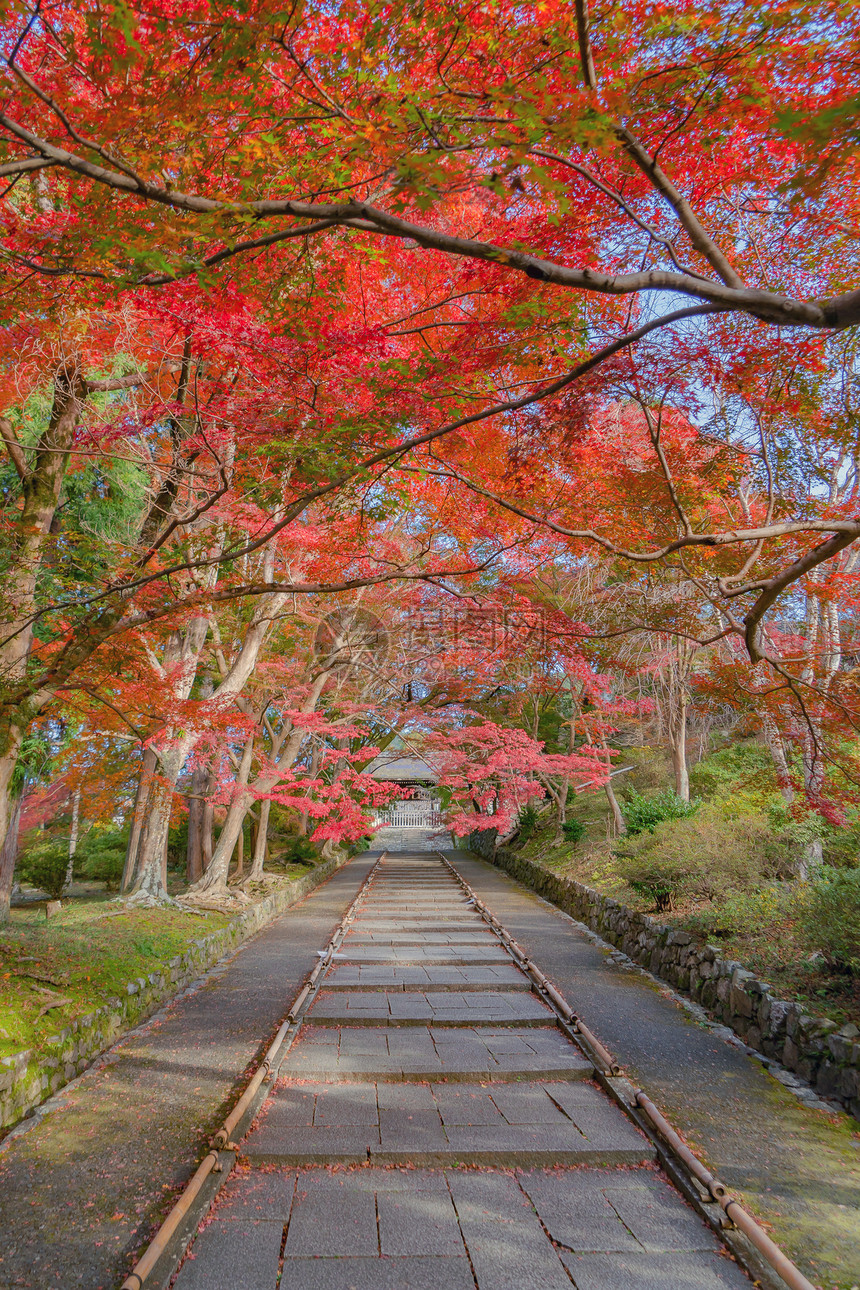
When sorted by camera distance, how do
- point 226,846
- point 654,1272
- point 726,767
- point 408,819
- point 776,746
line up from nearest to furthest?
point 654,1272, point 776,746, point 226,846, point 726,767, point 408,819

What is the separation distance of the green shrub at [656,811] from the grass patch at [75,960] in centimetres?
664

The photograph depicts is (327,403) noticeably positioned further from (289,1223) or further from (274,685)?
(274,685)

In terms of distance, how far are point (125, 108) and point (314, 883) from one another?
16133mm

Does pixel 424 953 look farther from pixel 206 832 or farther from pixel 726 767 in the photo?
pixel 726 767

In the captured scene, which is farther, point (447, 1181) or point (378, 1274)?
point (447, 1181)

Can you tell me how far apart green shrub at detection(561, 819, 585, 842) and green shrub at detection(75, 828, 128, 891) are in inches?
402

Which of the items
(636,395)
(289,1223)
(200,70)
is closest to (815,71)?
(636,395)

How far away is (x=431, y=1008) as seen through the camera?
657 cm

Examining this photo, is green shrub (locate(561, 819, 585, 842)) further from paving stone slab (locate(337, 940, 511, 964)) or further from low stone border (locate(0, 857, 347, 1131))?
low stone border (locate(0, 857, 347, 1131))

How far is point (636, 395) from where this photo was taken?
555 cm

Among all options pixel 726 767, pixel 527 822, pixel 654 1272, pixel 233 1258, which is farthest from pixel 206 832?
pixel 654 1272

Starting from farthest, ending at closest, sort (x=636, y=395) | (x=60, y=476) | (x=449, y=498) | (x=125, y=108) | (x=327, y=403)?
(x=449, y=498) < (x=60, y=476) < (x=327, y=403) < (x=636, y=395) < (x=125, y=108)

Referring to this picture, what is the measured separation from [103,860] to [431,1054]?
1304 centimetres

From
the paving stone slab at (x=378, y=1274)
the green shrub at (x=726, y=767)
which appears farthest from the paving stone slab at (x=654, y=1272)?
the green shrub at (x=726, y=767)
